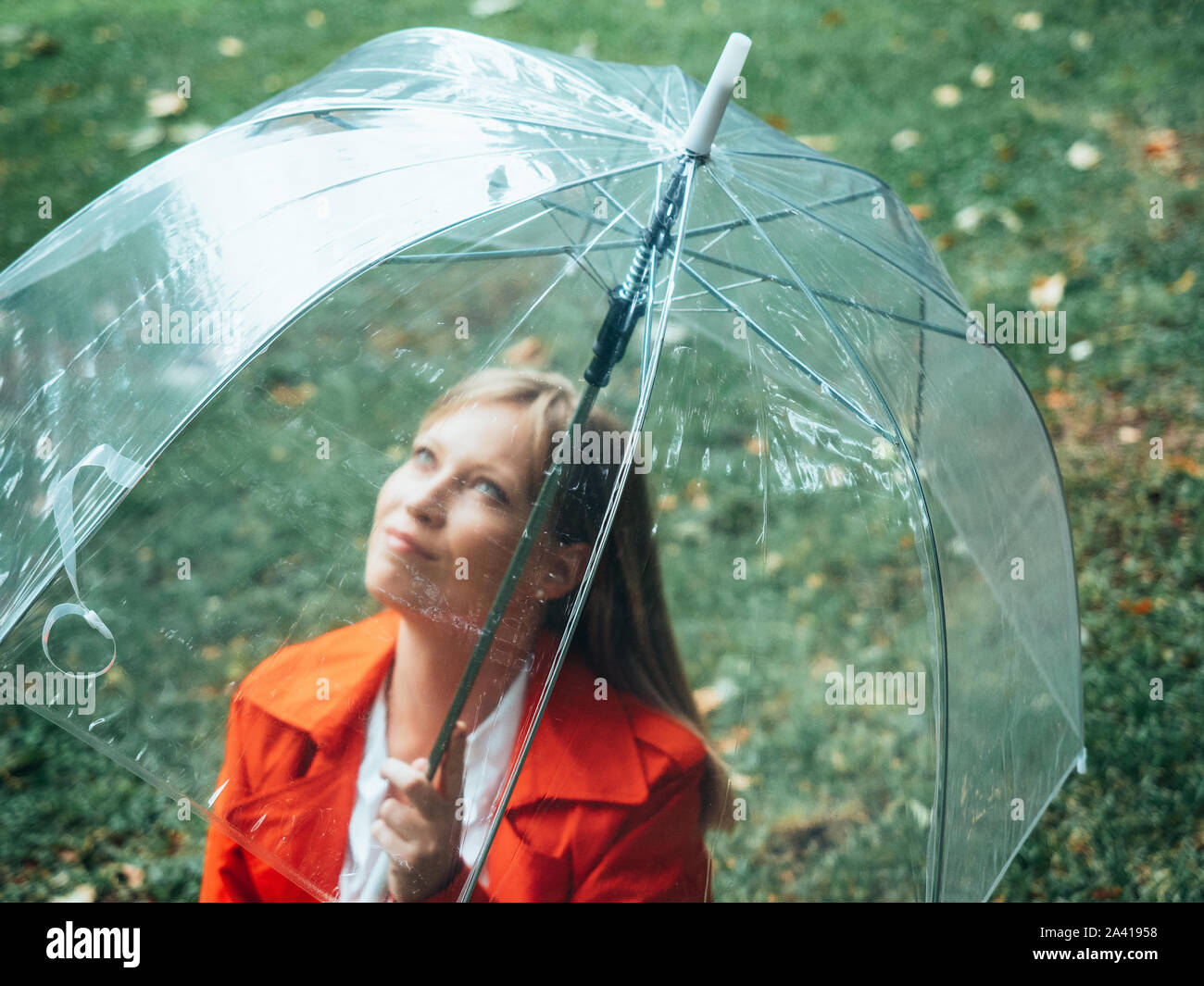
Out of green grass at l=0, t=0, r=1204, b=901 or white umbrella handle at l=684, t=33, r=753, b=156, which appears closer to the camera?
white umbrella handle at l=684, t=33, r=753, b=156

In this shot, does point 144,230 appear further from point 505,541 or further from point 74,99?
point 74,99

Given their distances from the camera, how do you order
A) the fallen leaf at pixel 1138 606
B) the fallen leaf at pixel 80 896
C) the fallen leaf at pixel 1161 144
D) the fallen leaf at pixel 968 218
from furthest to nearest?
the fallen leaf at pixel 1161 144 → the fallen leaf at pixel 968 218 → the fallen leaf at pixel 1138 606 → the fallen leaf at pixel 80 896

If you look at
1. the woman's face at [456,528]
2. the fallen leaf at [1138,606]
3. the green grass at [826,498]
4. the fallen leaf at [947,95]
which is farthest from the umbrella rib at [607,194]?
the fallen leaf at [947,95]

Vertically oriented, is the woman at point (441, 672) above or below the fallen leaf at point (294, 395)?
below

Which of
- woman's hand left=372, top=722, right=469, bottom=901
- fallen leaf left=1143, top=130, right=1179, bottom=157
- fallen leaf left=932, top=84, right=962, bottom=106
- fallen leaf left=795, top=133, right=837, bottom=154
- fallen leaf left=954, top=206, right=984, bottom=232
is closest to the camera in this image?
woman's hand left=372, top=722, right=469, bottom=901

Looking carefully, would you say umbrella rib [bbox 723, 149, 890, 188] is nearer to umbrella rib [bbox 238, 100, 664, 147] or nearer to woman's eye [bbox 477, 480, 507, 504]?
umbrella rib [bbox 238, 100, 664, 147]

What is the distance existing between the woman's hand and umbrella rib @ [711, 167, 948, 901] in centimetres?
80

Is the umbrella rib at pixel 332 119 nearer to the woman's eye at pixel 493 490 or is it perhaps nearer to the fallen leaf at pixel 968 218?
the woman's eye at pixel 493 490

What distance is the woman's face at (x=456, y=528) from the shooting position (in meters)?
1.51

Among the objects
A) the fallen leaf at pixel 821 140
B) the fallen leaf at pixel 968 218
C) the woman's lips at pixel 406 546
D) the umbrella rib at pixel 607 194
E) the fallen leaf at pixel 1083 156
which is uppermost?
the fallen leaf at pixel 821 140

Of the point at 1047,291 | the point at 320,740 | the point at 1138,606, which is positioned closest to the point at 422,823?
the point at 320,740

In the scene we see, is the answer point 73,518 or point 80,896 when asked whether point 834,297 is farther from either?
point 80,896

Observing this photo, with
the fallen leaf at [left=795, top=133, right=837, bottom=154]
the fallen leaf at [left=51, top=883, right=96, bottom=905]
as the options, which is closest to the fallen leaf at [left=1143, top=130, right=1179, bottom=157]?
the fallen leaf at [left=795, top=133, right=837, bottom=154]

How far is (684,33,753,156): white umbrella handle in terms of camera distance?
4.69ft
